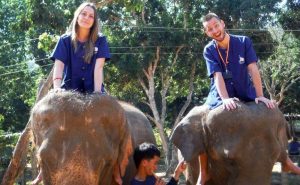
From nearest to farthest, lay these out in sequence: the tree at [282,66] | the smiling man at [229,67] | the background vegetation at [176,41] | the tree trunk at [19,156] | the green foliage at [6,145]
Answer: the smiling man at [229,67] → the tree trunk at [19,156] → the green foliage at [6,145] → the background vegetation at [176,41] → the tree at [282,66]

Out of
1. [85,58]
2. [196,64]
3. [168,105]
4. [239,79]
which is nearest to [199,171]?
[239,79]

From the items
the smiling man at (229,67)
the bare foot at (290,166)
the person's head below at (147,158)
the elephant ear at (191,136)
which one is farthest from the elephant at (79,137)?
the bare foot at (290,166)

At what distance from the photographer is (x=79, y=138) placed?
5.46 metres

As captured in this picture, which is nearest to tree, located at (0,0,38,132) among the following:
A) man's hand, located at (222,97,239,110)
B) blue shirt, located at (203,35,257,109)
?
blue shirt, located at (203,35,257,109)

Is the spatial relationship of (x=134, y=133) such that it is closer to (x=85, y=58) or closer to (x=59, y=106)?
(x=85, y=58)

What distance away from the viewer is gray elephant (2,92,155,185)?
530 cm

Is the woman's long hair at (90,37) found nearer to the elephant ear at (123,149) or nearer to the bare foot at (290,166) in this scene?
the elephant ear at (123,149)

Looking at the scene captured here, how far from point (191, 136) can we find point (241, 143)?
738mm

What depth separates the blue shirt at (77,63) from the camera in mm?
6445

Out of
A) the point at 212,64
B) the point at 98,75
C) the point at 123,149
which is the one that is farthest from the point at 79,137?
the point at 212,64

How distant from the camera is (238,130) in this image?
648 cm

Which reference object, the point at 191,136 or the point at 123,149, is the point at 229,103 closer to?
the point at 191,136

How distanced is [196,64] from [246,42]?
978 inches

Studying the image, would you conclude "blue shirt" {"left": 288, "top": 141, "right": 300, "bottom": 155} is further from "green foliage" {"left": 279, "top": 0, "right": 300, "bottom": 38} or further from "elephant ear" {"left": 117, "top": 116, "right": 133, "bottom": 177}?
"elephant ear" {"left": 117, "top": 116, "right": 133, "bottom": 177}
